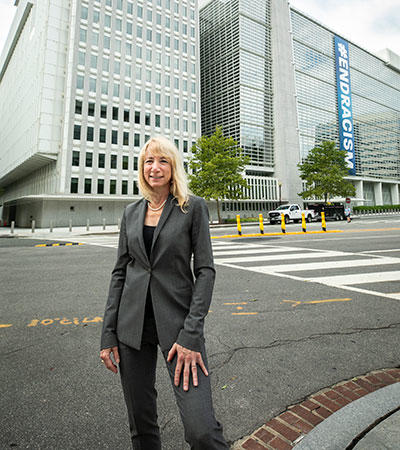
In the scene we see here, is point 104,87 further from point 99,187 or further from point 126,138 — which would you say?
point 99,187

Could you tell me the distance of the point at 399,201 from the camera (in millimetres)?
75812

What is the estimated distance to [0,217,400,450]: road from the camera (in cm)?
196

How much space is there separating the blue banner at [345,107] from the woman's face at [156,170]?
67.1 meters

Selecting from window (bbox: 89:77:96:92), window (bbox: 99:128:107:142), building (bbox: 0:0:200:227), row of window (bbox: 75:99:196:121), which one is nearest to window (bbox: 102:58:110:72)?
building (bbox: 0:0:200:227)

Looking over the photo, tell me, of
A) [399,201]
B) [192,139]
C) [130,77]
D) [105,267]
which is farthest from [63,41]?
[399,201]

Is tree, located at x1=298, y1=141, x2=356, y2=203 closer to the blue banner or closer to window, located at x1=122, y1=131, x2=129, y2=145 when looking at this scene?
the blue banner

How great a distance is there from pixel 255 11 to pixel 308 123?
23.8m

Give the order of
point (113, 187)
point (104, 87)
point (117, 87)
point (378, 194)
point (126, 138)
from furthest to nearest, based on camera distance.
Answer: point (378, 194), point (126, 138), point (117, 87), point (104, 87), point (113, 187)

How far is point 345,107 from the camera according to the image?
61.8 m

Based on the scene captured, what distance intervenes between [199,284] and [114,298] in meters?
0.58

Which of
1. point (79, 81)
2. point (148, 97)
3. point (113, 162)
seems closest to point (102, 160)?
point (113, 162)

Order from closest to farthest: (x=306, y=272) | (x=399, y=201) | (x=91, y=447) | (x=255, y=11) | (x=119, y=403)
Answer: (x=91, y=447)
(x=119, y=403)
(x=306, y=272)
(x=255, y=11)
(x=399, y=201)

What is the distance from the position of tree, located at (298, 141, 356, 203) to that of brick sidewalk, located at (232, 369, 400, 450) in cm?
3995

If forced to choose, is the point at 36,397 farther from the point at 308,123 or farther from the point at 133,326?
the point at 308,123
